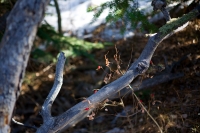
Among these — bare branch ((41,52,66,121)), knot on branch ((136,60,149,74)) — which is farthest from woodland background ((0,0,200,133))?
bare branch ((41,52,66,121))

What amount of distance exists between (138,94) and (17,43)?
2825mm

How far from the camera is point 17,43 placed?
1.77 meters

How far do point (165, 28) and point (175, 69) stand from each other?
5.73 feet

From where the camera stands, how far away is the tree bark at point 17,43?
5.81ft

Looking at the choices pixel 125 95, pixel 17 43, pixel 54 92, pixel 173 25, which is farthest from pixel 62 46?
→ pixel 17 43

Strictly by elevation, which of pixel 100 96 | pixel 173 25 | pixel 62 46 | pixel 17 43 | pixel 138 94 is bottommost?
pixel 138 94

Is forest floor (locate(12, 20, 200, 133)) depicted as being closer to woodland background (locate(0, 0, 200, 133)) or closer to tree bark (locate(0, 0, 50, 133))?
woodland background (locate(0, 0, 200, 133))

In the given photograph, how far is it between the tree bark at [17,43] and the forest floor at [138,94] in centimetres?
104

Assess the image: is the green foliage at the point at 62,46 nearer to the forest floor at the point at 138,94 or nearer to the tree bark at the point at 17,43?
the forest floor at the point at 138,94

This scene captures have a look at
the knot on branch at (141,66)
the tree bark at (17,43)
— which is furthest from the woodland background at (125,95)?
the tree bark at (17,43)

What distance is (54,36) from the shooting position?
201 inches

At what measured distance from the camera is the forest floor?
3545 millimetres


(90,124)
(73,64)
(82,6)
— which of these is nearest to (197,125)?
(90,124)

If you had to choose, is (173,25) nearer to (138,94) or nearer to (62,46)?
(138,94)
